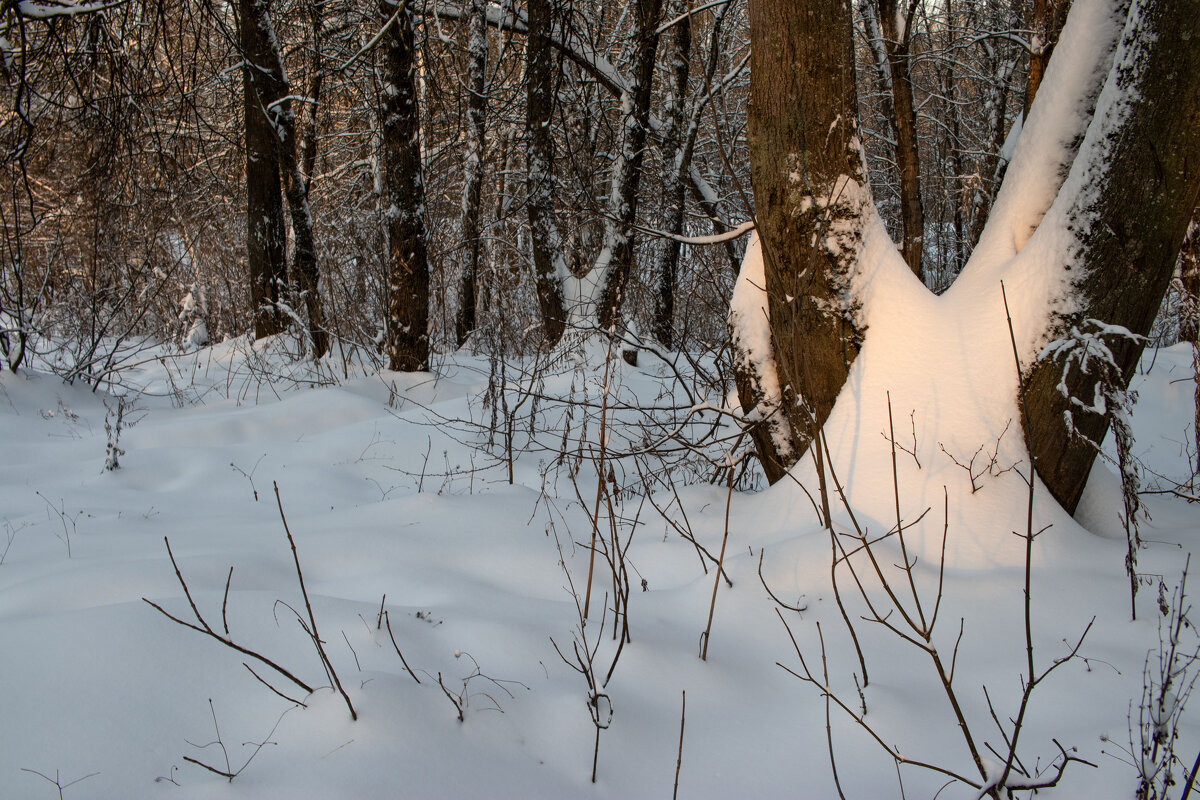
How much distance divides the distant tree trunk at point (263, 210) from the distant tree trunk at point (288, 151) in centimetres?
8

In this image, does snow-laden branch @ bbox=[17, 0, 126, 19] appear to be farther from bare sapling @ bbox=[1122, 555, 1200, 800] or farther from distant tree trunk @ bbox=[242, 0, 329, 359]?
bare sapling @ bbox=[1122, 555, 1200, 800]

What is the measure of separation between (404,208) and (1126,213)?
5.14 m

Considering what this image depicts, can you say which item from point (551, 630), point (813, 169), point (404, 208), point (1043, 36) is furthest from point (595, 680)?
point (1043, 36)

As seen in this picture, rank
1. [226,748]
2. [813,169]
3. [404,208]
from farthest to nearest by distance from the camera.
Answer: [404,208], [813,169], [226,748]

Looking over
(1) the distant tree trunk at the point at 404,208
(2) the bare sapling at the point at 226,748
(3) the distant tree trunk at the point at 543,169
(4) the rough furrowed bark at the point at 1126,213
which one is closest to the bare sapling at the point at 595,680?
(2) the bare sapling at the point at 226,748

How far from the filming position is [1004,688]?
1738 mm

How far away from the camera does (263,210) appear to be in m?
6.99

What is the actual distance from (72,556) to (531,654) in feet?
5.42

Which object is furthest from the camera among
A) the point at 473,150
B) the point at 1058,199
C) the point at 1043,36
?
the point at 473,150

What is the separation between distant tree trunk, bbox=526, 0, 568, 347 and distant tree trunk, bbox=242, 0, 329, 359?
7.11 feet

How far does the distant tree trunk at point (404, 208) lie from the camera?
5688mm

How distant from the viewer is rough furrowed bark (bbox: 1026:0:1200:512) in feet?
7.22

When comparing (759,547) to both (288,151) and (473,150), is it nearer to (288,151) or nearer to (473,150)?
(288,151)

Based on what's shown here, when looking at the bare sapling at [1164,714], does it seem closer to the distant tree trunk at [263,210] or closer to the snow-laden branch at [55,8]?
the snow-laden branch at [55,8]
